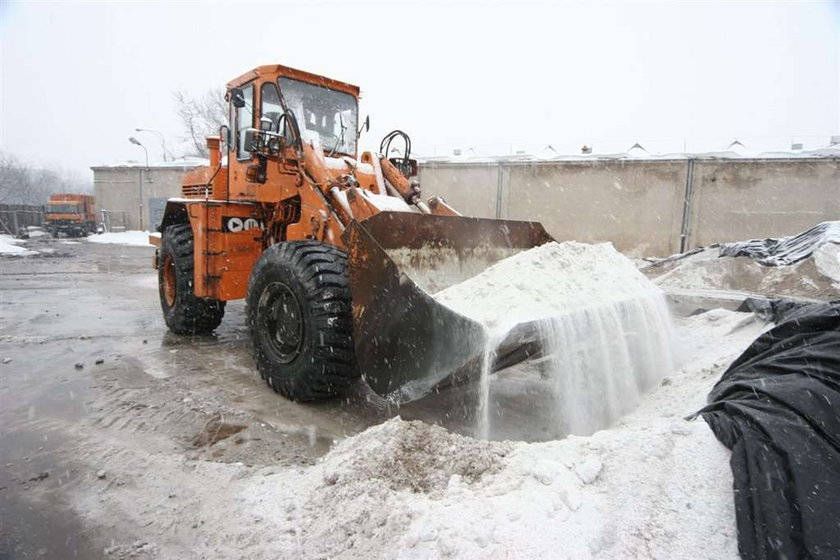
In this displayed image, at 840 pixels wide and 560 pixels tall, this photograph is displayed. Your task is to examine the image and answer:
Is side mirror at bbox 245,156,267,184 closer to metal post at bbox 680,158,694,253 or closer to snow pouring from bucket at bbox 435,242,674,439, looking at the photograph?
snow pouring from bucket at bbox 435,242,674,439

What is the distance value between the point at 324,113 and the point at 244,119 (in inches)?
35.3

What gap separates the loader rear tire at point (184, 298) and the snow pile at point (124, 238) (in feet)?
67.2

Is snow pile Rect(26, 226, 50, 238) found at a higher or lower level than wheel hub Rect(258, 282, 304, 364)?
lower

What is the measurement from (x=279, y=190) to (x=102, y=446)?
108 inches

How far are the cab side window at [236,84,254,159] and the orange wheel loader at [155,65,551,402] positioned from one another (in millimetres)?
26

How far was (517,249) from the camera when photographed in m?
4.77

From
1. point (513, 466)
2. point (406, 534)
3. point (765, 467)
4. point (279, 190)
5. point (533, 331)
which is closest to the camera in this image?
point (765, 467)

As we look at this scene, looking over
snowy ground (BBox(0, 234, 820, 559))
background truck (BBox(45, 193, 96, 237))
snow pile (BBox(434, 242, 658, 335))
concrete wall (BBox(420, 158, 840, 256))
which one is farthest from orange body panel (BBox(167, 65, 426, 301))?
background truck (BBox(45, 193, 96, 237))

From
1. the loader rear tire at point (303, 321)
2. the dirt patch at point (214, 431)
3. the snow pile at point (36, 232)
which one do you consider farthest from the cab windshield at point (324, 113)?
the snow pile at point (36, 232)

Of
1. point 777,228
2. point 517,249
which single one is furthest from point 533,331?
point 777,228

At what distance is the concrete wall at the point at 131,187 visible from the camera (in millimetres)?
28812

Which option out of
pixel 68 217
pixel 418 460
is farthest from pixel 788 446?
pixel 68 217

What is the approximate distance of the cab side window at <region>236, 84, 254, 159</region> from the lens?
553 cm

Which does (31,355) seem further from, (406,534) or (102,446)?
(406,534)
